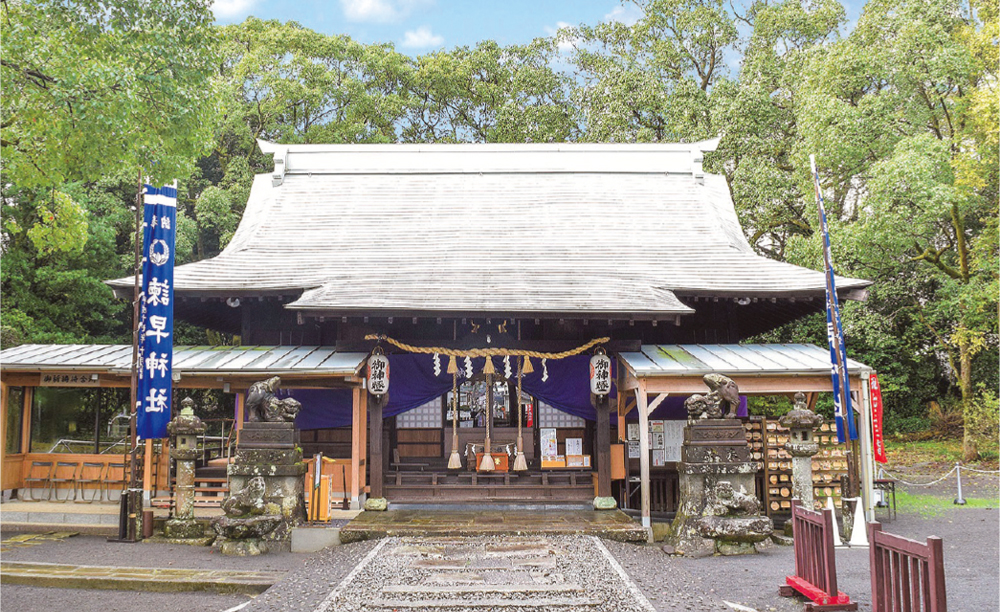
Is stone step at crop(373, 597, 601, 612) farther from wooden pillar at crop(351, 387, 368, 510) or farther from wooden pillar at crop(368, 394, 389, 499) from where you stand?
wooden pillar at crop(368, 394, 389, 499)

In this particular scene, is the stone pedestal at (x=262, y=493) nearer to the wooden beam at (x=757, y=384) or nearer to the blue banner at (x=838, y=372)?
the wooden beam at (x=757, y=384)

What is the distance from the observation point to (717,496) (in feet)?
29.6

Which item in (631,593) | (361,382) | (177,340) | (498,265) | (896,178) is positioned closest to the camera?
(631,593)

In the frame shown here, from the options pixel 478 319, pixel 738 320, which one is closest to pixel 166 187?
pixel 478 319

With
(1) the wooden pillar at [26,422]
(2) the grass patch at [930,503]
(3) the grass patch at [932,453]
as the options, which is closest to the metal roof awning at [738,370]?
(2) the grass patch at [930,503]

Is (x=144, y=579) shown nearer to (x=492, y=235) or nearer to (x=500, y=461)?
(x=500, y=461)

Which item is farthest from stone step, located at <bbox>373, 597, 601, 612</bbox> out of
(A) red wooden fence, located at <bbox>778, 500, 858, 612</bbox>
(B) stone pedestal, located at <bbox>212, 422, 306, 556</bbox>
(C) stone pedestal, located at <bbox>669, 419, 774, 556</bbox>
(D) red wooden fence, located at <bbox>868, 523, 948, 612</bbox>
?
(B) stone pedestal, located at <bbox>212, 422, 306, 556</bbox>

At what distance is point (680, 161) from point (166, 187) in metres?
11.8

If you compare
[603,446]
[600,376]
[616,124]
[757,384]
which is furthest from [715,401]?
[616,124]

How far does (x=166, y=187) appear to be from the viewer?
9.92 metres

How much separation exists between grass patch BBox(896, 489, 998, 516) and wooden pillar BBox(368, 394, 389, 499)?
945cm

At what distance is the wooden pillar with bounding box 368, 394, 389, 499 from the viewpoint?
37.5 feet

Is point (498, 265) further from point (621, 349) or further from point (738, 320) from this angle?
point (738, 320)

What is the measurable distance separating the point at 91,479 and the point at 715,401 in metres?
10.6
